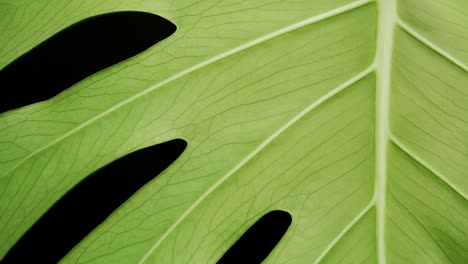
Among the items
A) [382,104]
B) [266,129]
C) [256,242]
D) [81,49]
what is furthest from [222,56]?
[256,242]

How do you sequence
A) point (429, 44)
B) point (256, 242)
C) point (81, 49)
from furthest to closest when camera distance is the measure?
point (256, 242), point (81, 49), point (429, 44)

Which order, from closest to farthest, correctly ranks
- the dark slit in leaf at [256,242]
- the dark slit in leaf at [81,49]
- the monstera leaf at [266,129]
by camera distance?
the monstera leaf at [266,129]
the dark slit in leaf at [81,49]
the dark slit in leaf at [256,242]

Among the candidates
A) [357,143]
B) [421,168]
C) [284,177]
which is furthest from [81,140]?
[421,168]

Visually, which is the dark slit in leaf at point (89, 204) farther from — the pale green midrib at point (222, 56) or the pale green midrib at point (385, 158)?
the pale green midrib at point (385, 158)

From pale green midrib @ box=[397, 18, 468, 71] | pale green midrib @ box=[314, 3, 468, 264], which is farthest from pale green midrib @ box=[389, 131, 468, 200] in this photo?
pale green midrib @ box=[397, 18, 468, 71]

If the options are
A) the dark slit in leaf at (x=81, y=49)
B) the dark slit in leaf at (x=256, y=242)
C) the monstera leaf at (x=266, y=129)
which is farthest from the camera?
the dark slit in leaf at (x=256, y=242)

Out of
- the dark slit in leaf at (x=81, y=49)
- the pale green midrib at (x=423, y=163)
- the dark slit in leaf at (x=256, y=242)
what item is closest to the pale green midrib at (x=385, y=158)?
the pale green midrib at (x=423, y=163)

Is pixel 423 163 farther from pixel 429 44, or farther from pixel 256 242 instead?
pixel 256 242
